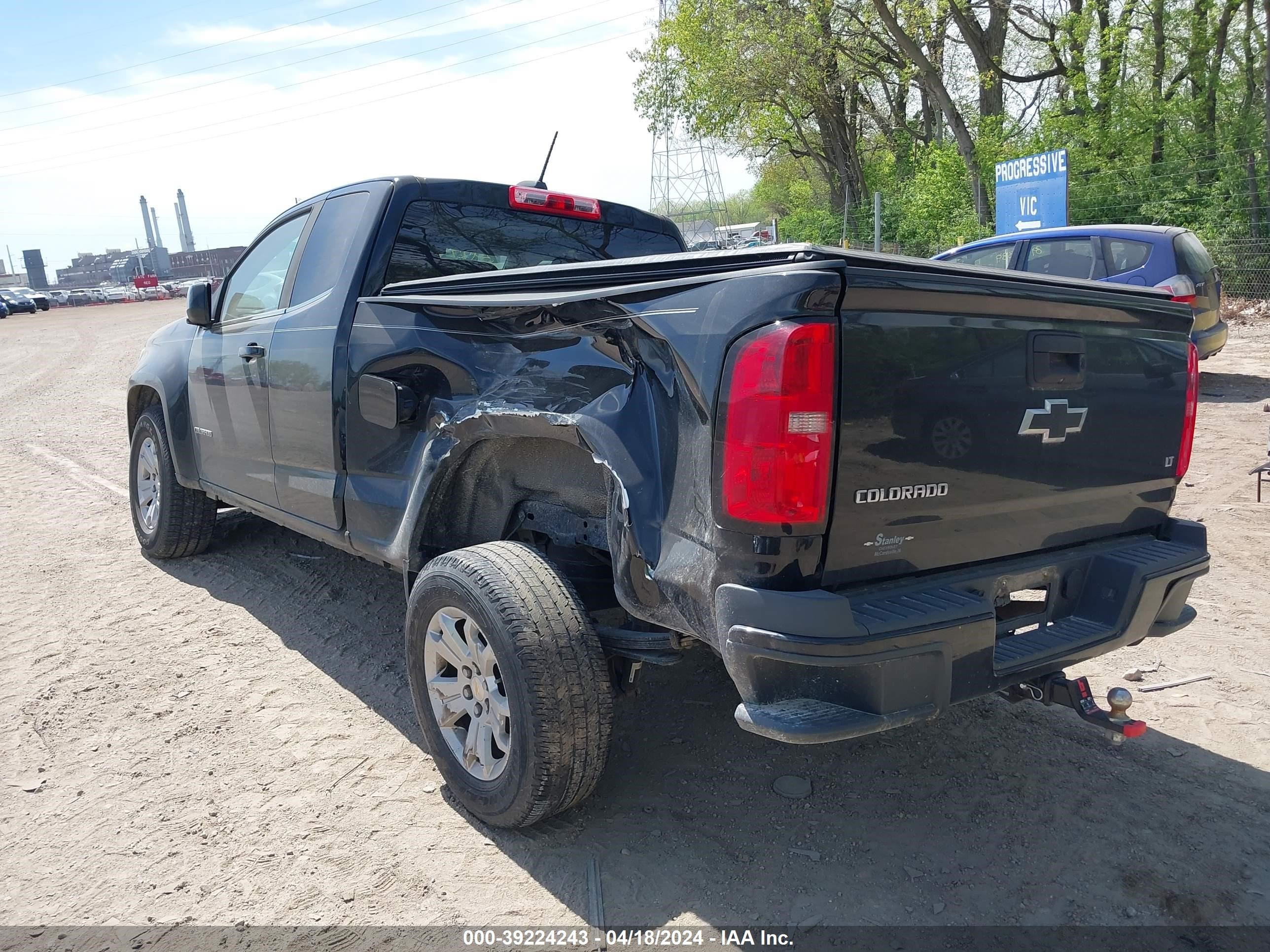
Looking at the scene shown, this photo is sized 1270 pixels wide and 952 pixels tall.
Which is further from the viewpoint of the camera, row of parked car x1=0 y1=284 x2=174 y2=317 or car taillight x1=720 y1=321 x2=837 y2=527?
row of parked car x1=0 y1=284 x2=174 y2=317

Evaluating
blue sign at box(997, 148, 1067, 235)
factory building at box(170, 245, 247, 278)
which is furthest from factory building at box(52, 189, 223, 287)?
blue sign at box(997, 148, 1067, 235)

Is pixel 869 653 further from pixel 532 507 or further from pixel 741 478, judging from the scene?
pixel 532 507

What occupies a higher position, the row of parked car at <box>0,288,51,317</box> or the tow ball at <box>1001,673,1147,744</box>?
the row of parked car at <box>0,288,51,317</box>

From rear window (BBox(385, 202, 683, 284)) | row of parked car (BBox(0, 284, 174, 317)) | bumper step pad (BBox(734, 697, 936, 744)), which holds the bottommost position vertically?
bumper step pad (BBox(734, 697, 936, 744))

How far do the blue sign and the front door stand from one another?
1266cm

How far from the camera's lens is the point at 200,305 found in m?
4.80

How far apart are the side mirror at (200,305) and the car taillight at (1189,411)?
428 cm

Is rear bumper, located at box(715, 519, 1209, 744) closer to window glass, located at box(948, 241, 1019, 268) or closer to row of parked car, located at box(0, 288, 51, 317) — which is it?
window glass, located at box(948, 241, 1019, 268)

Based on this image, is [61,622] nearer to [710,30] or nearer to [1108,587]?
[1108,587]

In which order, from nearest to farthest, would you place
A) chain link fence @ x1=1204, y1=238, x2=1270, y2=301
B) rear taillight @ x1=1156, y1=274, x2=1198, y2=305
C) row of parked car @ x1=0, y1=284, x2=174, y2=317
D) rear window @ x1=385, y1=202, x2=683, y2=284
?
rear window @ x1=385, y1=202, x2=683, y2=284 → rear taillight @ x1=1156, y1=274, x2=1198, y2=305 → chain link fence @ x1=1204, y1=238, x2=1270, y2=301 → row of parked car @ x1=0, y1=284, x2=174, y2=317

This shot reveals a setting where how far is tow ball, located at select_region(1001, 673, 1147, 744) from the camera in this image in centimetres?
268

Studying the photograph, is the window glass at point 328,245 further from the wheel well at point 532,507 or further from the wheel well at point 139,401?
the wheel well at point 139,401

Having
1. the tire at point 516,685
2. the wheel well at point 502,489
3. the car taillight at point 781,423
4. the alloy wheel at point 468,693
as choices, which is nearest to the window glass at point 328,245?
the wheel well at point 502,489

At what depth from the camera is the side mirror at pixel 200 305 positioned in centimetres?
474
